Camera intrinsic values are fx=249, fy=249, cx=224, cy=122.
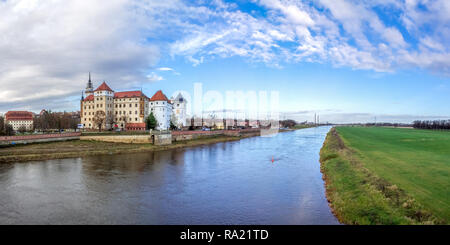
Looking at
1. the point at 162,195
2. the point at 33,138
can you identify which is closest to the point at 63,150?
the point at 33,138

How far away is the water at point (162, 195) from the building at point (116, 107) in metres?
47.7

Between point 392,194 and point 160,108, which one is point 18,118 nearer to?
point 160,108

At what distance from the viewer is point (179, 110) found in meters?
90.8

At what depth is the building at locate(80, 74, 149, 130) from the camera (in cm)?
7150

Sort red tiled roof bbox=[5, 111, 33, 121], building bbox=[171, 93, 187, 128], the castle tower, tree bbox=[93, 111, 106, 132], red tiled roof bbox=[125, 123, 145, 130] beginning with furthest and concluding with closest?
red tiled roof bbox=[5, 111, 33, 121], building bbox=[171, 93, 187, 128], the castle tower, red tiled roof bbox=[125, 123, 145, 130], tree bbox=[93, 111, 106, 132]

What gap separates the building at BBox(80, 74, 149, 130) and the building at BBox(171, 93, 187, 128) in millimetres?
14127

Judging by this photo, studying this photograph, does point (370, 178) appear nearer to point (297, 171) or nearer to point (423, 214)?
point (423, 214)

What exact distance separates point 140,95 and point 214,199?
213 feet

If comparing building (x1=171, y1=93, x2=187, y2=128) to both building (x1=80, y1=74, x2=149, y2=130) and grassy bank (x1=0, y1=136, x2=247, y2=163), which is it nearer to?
building (x1=80, y1=74, x2=149, y2=130)

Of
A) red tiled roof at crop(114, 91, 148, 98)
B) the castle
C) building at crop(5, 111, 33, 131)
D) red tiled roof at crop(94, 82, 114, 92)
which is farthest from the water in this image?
building at crop(5, 111, 33, 131)

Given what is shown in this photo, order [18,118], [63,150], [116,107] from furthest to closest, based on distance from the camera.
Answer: [18,118] → [116,107] → [63,150]

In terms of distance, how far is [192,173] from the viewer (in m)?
22.8

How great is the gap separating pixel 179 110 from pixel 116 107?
2267 cm
